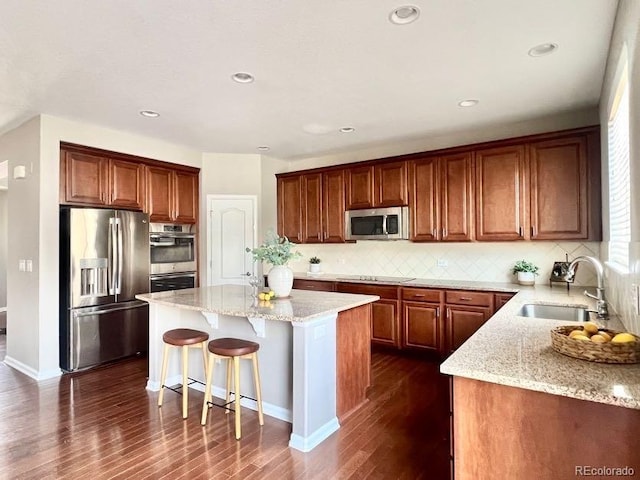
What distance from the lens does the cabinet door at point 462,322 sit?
12.6ft

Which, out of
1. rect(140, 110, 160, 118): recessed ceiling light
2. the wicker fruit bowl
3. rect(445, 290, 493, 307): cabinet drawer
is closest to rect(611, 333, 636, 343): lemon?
the wicker fruit bowl

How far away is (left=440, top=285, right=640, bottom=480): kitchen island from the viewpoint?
1165 mm

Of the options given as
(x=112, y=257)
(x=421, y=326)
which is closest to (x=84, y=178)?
(x=112, y=257)

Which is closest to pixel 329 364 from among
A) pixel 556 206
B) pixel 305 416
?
pixel 305 416

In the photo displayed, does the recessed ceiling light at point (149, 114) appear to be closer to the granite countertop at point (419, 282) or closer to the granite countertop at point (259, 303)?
the granite countertop at point (259, 303)

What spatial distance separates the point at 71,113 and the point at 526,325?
14.2 ft

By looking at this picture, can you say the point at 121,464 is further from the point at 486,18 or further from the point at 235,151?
the point at 235,151

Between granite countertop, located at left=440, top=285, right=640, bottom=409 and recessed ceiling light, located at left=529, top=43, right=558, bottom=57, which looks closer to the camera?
granite countertop, located at left=440, top=285, right=640, bottom=409

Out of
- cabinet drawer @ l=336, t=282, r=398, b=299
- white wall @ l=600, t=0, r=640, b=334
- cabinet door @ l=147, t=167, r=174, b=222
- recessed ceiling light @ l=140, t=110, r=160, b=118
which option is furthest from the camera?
cabinet door @ l=147, t=167, r=174, b=222

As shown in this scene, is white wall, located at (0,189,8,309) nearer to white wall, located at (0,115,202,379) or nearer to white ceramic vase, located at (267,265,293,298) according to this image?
white wall, located at (0,115,202,379)

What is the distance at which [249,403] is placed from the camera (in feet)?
9.84

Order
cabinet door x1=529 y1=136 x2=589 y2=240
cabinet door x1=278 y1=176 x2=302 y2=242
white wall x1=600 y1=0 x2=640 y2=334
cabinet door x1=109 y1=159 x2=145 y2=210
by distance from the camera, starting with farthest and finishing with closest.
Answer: cabinet door x1=278 y1=176 x2=302 y2=242 < cabinet door x1=109 y1=159 x2=145 y2=210 < cabinet door x1=529 y1=136 x2=589 y2=240 < white wall x1=600 y1=0 x2=640 y2=334

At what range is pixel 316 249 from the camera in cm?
582

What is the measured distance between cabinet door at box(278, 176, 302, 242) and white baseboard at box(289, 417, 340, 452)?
321 cm
